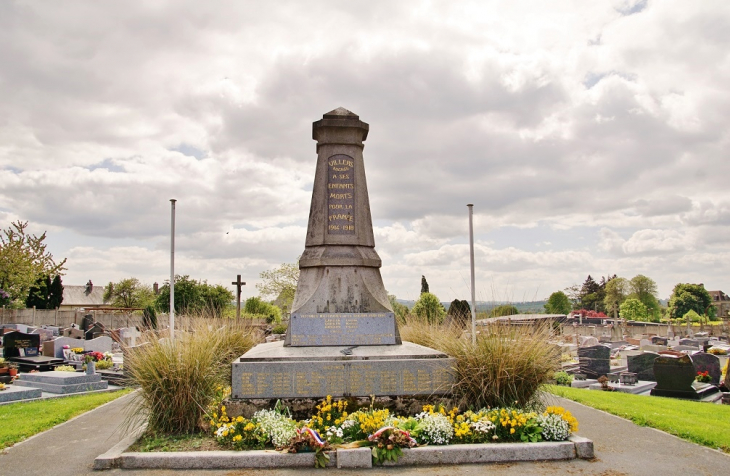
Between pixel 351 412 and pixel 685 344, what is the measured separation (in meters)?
23.6

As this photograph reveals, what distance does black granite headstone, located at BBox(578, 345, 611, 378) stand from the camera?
14992 mm

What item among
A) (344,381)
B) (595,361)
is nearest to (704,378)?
(595,361)

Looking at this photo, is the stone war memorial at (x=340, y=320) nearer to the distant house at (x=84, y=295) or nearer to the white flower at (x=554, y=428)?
the white flower at (x=554, y=428)

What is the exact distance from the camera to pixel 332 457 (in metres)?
5.71

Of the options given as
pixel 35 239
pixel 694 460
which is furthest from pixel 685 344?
pixel 35 239

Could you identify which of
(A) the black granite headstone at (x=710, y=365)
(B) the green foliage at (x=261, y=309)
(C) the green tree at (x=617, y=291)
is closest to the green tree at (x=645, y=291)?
(C) the green tree at (x=617, y=291)

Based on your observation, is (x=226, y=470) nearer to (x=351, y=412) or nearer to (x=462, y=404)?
(x=351, y=412)

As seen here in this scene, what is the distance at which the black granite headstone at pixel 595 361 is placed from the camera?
14992mm

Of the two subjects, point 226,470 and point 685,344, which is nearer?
point 226,470

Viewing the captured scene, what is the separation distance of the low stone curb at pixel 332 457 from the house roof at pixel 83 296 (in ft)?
234

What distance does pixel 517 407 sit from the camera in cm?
689

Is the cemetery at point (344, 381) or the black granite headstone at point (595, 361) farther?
the black granite headstone at point (595, 361)

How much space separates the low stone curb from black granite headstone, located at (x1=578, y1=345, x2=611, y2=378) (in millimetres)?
10159

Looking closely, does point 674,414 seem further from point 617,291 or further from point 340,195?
point 617,291
